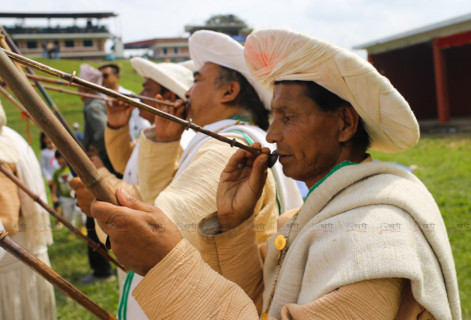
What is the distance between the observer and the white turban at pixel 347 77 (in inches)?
54.6

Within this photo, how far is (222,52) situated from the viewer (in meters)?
2.64

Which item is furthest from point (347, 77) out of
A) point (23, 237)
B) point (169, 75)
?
point (23, 237)

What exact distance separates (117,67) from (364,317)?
5526mm

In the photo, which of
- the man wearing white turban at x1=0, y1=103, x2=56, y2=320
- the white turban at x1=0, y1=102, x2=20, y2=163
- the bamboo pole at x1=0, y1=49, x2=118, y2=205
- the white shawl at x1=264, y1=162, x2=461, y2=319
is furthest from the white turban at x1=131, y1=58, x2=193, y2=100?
the bamboo pole at x1=0, y1=49, x2=118, y2=205

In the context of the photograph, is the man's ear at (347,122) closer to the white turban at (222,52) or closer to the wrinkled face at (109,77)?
the white turban at (222,52)

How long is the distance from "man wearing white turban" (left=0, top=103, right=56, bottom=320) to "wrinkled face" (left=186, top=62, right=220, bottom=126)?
1.26 m

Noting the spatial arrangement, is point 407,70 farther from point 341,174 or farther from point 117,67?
point 341,174

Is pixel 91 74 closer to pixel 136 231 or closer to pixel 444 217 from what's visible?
pixel 136 231

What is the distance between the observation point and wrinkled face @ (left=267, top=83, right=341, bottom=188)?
1.58 meters

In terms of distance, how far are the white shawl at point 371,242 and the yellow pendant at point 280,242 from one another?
84mm

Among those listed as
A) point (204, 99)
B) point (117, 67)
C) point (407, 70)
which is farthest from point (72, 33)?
point (204, 99)

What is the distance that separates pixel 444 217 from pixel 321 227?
5.41 m

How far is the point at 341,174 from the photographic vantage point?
1452 mm

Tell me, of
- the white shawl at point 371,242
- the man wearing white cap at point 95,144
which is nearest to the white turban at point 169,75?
the man wearing white cap at point 95,144
